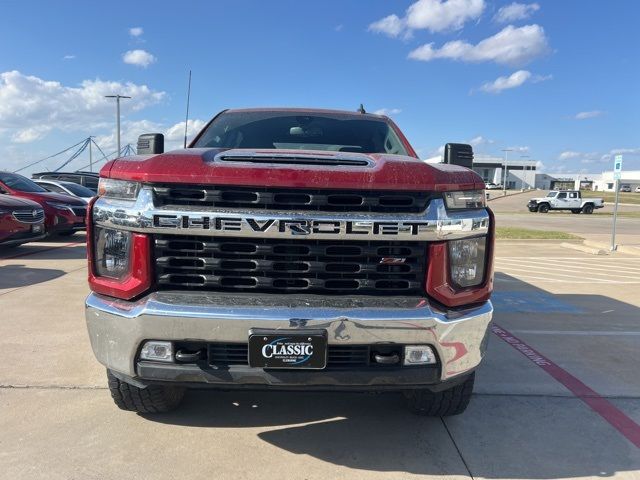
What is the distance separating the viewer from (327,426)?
3.11 m

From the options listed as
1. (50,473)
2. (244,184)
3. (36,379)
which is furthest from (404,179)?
(36,379)

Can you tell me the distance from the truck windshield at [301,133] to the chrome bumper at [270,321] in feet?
5.75

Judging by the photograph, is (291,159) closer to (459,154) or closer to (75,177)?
(459,154)

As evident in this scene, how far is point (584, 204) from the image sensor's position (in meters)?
39.7

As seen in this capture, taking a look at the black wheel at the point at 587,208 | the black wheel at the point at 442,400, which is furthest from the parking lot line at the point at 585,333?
the black wheel at the point at 587,208

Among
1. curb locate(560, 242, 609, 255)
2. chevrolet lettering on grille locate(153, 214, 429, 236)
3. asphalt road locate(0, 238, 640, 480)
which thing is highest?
chevrolet lettering on grille locate(153, 214, 429, 236)

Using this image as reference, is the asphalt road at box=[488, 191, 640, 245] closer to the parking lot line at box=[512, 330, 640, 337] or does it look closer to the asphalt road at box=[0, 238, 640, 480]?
the parking lot line at box=[512, 330, 640, 337]

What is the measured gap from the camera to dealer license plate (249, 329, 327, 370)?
231 cm

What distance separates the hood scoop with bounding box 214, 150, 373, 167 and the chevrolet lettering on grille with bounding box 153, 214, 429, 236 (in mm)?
363

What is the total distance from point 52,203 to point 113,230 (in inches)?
414

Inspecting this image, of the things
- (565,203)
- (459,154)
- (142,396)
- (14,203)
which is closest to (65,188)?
(14,203)

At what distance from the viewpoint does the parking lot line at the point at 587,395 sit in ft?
10.3

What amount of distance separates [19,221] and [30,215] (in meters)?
0.29

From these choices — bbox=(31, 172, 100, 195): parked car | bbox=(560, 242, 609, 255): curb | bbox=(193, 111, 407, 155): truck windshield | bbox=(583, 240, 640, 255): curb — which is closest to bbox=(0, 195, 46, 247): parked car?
bbox=(193, 111, 407, 155): truck windshield
